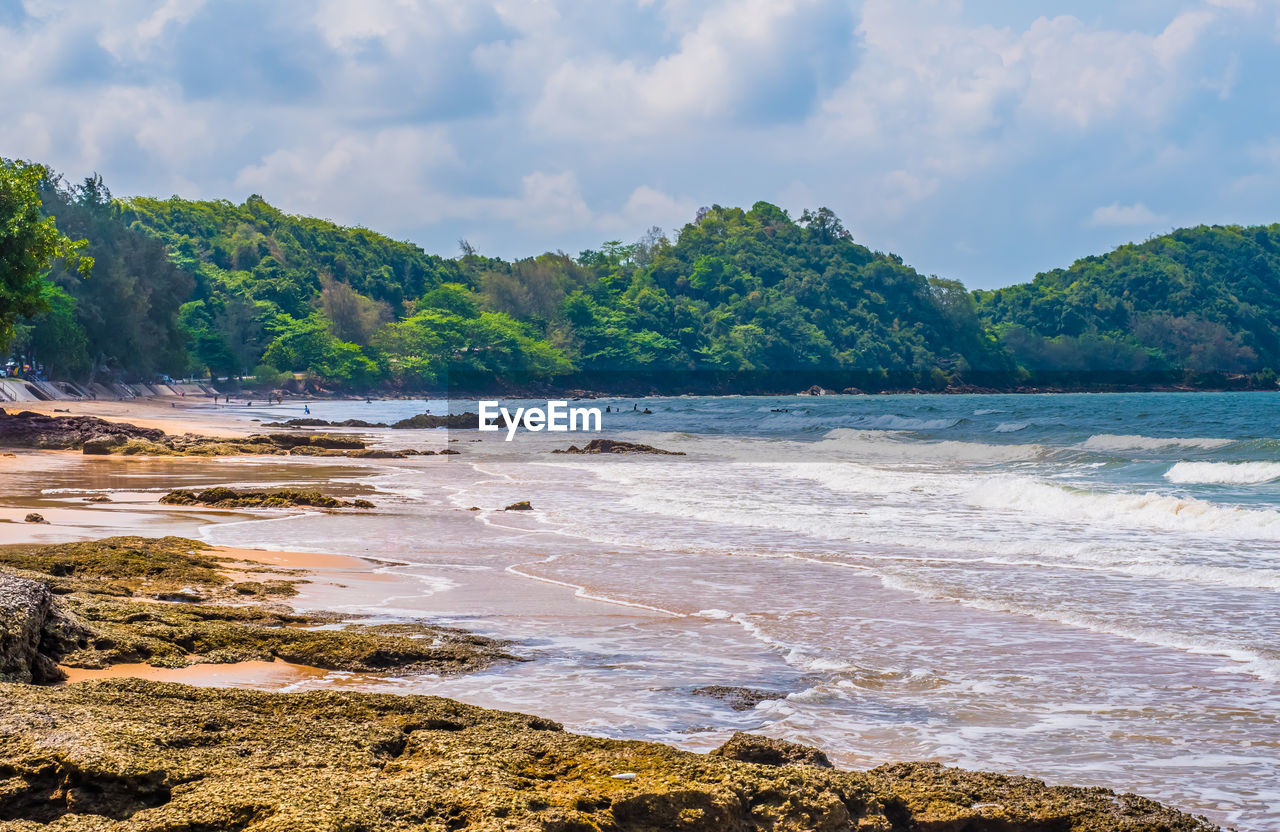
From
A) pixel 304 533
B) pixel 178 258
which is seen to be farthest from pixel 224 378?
pixel 304 533

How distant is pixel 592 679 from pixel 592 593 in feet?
10.4

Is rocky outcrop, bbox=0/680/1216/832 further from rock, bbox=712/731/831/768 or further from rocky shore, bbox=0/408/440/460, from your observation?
rocky shore, bbox=0/408/440/460

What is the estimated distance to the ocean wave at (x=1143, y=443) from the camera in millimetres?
34062

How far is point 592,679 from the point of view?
19.1 feet

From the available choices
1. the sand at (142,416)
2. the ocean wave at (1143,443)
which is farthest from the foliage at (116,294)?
the ocean wave at (1143,443)

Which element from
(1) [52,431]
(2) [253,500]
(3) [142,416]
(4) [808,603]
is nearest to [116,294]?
(3) [142,416]

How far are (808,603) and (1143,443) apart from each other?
32.1 m

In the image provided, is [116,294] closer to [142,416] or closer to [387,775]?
[142,416]

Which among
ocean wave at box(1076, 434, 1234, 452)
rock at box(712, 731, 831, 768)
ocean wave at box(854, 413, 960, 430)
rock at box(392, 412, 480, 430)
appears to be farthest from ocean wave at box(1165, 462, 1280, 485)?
rock at box(392, 412, 480, 430)

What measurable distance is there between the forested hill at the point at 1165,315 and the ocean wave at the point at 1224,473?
13010cm

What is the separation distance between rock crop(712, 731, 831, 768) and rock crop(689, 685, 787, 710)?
1.42m

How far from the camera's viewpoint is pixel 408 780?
121 inches

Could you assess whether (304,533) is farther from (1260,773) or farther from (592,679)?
(1260,773)

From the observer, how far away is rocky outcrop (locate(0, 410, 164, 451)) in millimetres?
23953
